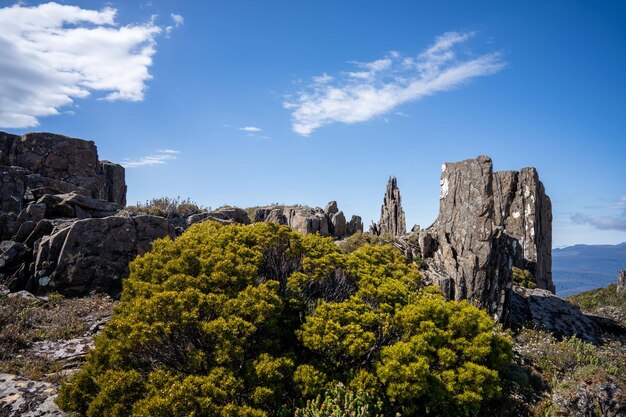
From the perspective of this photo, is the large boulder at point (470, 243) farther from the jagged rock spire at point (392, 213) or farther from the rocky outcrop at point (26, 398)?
the rocky outcrop at point (26, 398)

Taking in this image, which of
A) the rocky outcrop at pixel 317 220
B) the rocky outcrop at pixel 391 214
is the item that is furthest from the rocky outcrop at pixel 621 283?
the rocky outcrop at pixel 317 220

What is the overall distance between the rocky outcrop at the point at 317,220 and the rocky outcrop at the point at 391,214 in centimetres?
309

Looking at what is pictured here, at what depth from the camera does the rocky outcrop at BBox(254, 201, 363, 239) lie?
31016 mm

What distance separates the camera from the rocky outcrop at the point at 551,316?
65.7 ft

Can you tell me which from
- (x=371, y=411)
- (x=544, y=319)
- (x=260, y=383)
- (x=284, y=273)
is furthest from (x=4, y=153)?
(x=544, y=319)

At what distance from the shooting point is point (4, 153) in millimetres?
29328

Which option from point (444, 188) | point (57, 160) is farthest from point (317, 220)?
point (57, 160)

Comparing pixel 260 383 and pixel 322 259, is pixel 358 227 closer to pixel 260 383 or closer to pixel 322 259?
pixel 322 259

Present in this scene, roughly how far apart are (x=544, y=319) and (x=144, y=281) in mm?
20599

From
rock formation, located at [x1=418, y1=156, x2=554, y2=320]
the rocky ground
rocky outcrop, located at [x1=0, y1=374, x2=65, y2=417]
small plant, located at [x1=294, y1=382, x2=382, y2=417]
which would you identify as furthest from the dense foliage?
rock formation, located at [x1=418, y1=156, x2=554, y2=320]

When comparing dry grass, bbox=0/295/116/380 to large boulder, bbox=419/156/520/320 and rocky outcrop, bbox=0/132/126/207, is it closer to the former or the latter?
rocky outcrop, bbox=0/132/126/207

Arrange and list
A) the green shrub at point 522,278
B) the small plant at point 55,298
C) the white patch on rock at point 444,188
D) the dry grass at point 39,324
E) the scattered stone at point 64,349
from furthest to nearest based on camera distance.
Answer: the green shrub at point 522,278 → the white patch on rock at point 444,188 → the small plant at point 55,298 → the scattered stone at point 64,349 → the dry grass at point 39,324

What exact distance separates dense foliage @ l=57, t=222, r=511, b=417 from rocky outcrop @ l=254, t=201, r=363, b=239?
696 inches

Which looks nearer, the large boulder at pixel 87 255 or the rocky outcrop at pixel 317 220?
the large boulder at pixel 87 255
